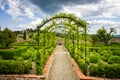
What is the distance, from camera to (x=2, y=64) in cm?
1097

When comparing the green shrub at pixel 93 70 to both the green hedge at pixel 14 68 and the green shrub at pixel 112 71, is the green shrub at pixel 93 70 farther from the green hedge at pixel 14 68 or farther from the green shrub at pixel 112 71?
the green hedge at pixel 14 68

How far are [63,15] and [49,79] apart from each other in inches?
138

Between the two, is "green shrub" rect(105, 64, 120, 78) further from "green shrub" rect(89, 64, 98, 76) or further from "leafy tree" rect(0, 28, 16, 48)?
"leafy tree" rect(0, 28, 16, 48)

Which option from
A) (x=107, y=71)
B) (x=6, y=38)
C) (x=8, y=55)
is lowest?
(x=8, y=55)

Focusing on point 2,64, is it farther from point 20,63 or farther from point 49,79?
point 49,79

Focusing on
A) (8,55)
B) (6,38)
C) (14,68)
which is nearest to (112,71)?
(14,68)

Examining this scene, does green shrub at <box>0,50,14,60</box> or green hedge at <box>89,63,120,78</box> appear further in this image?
green shrub at <box>0,50,14,60</box>

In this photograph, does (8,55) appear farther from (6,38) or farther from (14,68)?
(6,38)

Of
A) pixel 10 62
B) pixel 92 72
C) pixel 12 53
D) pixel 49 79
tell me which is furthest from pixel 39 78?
pixel 12 53

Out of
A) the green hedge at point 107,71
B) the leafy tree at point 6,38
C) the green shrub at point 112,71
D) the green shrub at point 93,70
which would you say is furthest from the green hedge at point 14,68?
the leafy tree at point 6,38

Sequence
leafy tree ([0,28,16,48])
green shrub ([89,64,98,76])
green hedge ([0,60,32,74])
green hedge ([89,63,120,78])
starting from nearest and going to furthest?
green hedge ([89,63,120,78]), green shrub ([89,64,98,76]), green hedge ([0,60,32,74]), leafy tree ([0,28,16,48])

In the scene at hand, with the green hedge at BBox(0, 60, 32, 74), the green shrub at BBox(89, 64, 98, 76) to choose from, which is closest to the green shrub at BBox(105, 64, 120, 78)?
the green shrub at BBox(89, 64, 98, 76)

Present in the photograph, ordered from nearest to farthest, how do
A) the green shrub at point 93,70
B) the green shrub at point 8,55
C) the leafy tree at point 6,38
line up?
the green shrub at point 93,70 < the green shrub at point 8,55 < the leafy tree at point 6,38

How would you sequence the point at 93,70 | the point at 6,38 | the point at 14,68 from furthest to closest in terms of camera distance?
the point at 6,38 → the point at 14,68 → the point at 93,70
